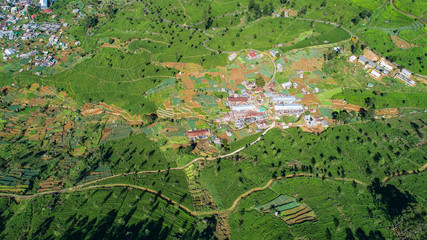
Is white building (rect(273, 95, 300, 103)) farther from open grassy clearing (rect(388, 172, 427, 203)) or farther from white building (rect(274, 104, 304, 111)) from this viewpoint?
open grassy clearing (rect(388, 172, 427, 203))

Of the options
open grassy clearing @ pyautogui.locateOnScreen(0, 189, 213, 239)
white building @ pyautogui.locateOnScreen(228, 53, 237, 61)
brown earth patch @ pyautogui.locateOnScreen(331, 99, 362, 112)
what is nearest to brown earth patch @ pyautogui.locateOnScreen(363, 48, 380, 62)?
brown earth patch @ pyautogui.locateOnScreen(331, 99, 362, 112)

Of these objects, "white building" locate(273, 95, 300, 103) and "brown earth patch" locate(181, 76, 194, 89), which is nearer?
"white building" locate(273, 95, 300, 103)

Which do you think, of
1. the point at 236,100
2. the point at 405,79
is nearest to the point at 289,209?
the point at 236,100

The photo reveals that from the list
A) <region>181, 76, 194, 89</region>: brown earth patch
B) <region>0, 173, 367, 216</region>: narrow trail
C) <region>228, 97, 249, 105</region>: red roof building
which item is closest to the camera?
<region>0, 173, 367, 216</region>: narrow trail

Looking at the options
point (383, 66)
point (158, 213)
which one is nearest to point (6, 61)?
point (158, 213)

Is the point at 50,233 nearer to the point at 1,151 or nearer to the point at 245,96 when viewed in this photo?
the point at 1,151

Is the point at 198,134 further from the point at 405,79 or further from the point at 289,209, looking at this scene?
the point at 405,79
